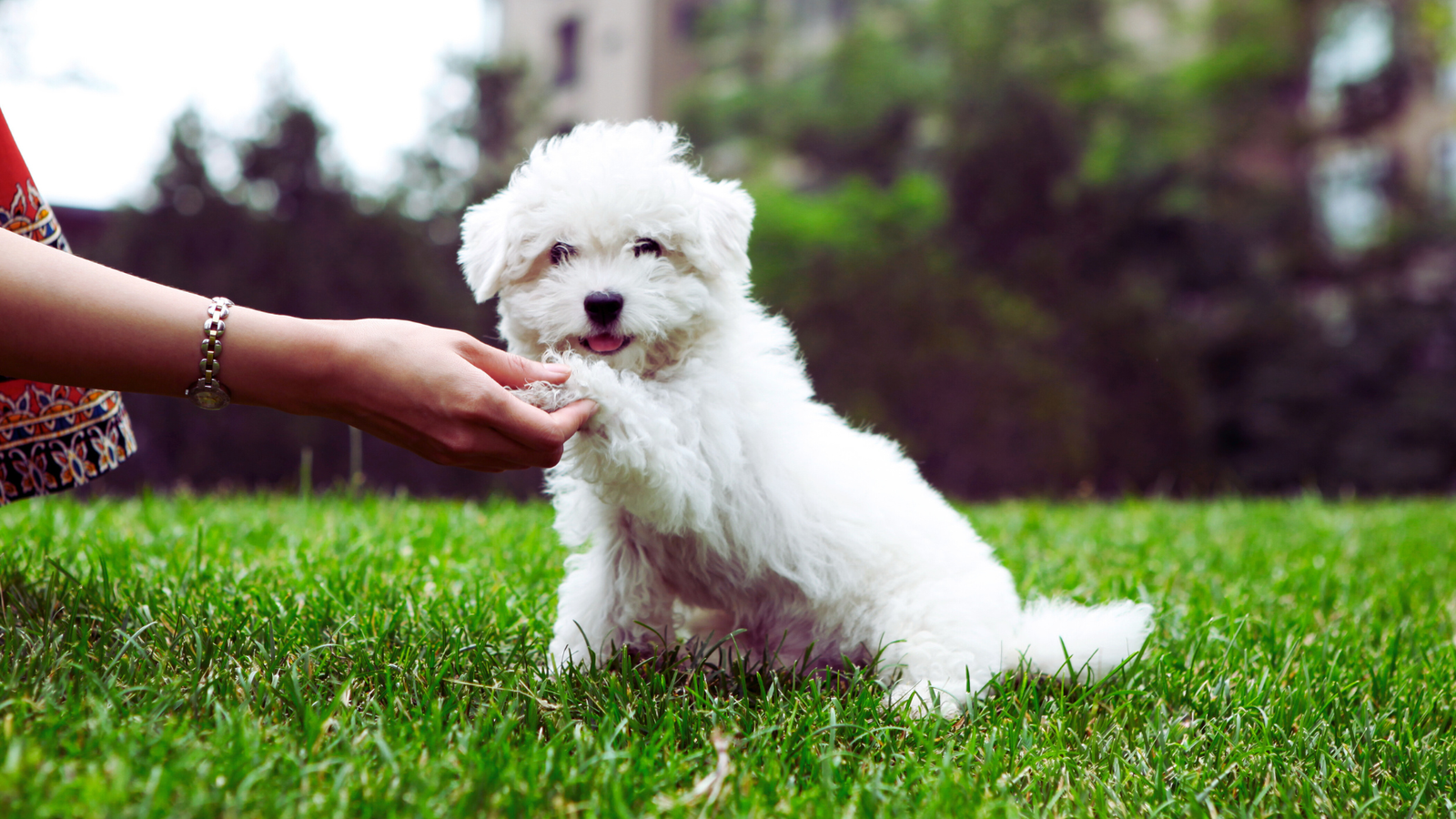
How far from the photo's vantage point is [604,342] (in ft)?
7.69

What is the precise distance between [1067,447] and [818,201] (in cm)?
748

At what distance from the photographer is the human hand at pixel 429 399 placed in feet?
6.58

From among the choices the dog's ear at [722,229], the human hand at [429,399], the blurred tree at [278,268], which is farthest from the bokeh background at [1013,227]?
the human hand at [429,399]

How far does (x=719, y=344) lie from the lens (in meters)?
2.55

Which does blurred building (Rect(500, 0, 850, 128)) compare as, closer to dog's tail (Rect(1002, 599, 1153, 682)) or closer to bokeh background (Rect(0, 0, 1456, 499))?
bokeh background (Rect(0, 0, 1456, 499))

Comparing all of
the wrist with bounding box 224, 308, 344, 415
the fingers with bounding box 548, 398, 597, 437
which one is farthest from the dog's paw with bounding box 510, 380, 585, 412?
the wrist with bounding box 224, 308, 344, 415

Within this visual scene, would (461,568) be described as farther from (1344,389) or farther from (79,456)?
(1344,389)

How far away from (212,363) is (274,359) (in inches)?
4.5

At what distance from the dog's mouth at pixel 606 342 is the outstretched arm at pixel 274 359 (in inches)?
10.6

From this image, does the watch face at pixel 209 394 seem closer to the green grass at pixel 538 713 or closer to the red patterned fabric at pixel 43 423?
the green grass at pixel 538 713

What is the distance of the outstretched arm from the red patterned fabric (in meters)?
0.65

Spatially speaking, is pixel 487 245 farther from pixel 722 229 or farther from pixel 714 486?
pixel 714 486

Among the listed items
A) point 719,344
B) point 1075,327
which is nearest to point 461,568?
point 719,344

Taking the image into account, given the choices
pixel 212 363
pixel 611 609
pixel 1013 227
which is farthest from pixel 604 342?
pixel 1013 227
